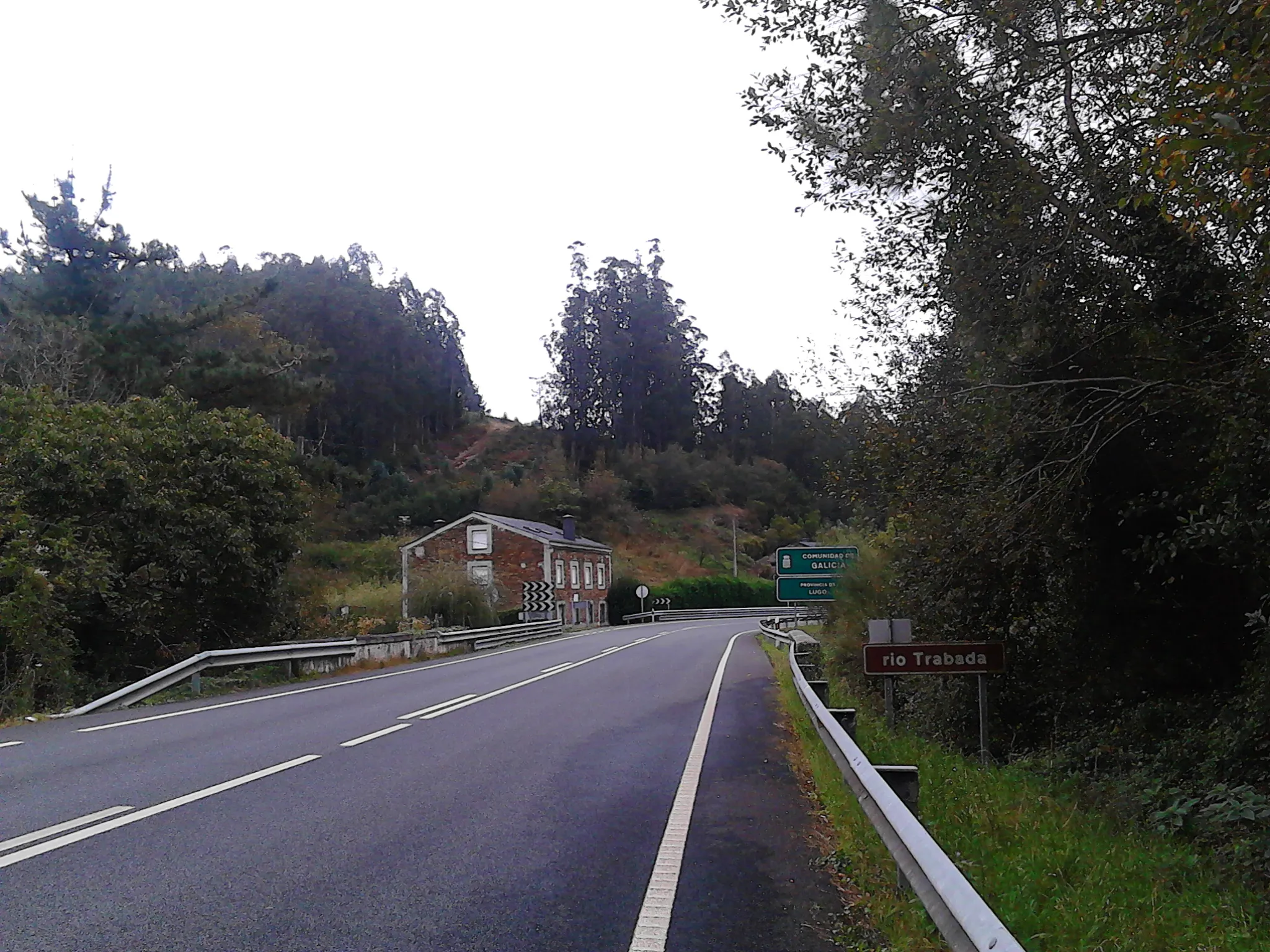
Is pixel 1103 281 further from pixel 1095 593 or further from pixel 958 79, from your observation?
pixel 1095 593

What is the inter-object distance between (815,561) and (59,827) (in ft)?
54.7

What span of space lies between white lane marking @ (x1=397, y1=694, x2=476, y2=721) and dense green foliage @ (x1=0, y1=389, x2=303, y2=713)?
6016mm

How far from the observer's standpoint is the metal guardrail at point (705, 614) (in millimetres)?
66869

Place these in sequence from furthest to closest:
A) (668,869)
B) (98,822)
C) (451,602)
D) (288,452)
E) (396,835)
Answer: (451,602) < (288,452) < (98,822) < (396,835) < (668,869)

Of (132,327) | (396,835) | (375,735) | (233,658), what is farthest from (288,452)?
(396,835)

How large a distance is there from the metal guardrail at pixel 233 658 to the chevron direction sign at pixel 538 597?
19493 mm

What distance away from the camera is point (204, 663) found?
58.2ft

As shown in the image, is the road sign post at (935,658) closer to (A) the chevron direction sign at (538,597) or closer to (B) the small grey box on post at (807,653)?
(B) the small grey box on post at (807,653)

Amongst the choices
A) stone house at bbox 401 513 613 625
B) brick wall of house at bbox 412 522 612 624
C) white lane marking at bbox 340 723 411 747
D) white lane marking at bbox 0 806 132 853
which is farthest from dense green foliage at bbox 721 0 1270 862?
brick wall of house at bbox 412 522 612 624

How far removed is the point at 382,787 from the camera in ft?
28.0

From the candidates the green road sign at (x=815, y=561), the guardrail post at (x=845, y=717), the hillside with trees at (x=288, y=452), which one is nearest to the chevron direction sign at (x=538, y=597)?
the hillside with trees at (x=288, y=452)

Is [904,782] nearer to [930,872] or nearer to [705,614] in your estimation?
[930,872]

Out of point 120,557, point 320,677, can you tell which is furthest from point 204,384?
point 320,677

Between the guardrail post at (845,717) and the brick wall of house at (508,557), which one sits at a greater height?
the brick wall of house at (508,557)
